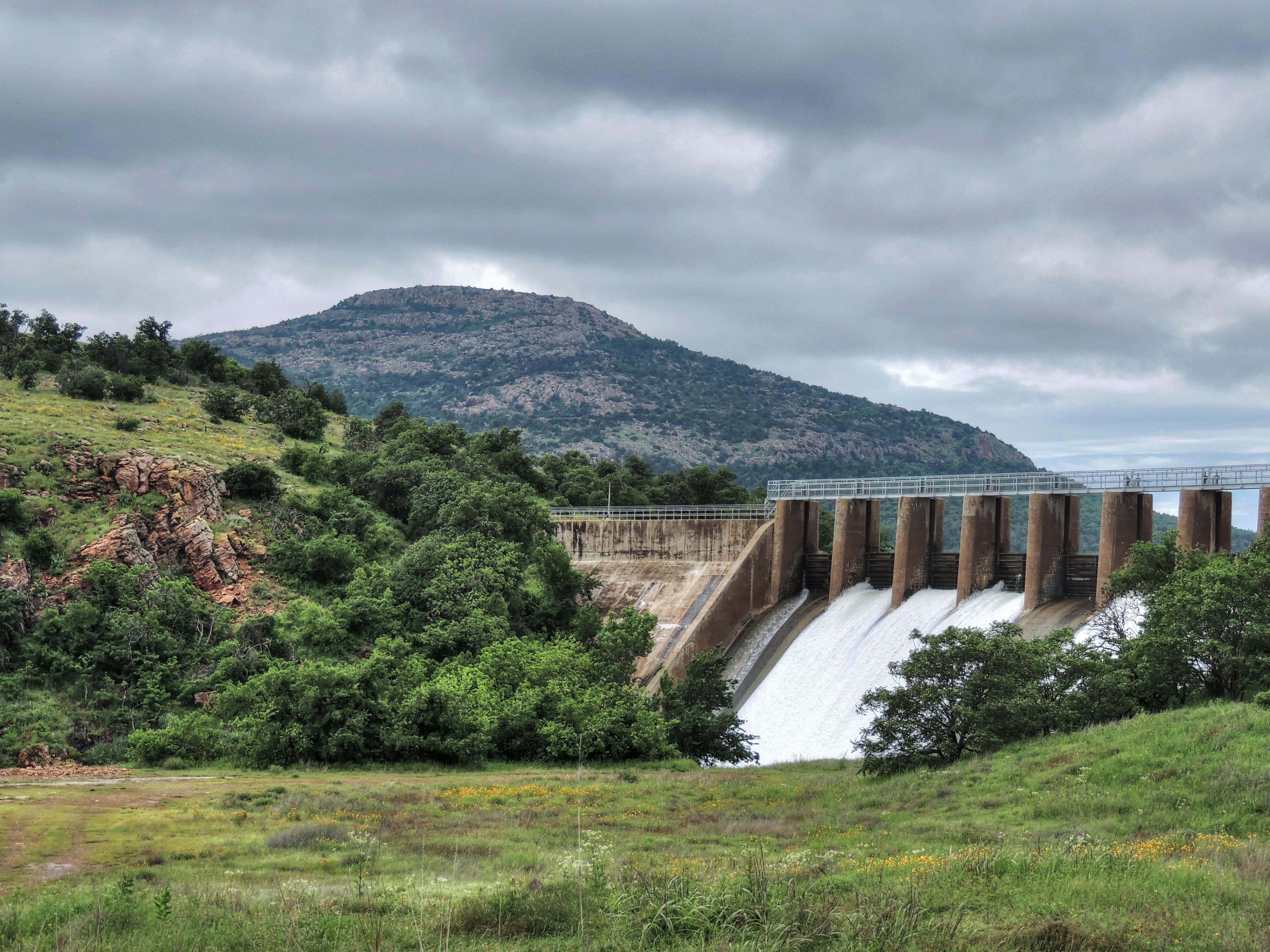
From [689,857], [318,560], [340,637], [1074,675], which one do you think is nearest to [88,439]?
[318,560]

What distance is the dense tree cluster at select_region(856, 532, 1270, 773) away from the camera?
92.6ft

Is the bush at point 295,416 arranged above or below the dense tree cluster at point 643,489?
above

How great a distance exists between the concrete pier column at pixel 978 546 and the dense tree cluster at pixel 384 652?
11331 mm

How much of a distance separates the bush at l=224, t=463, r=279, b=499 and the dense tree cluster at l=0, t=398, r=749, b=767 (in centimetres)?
12

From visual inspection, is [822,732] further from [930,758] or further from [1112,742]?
[1112,742]

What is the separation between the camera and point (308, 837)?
2192cm

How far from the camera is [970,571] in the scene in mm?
45562

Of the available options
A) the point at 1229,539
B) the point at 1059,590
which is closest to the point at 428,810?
the point at 1059,590

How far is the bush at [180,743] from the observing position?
121 ft

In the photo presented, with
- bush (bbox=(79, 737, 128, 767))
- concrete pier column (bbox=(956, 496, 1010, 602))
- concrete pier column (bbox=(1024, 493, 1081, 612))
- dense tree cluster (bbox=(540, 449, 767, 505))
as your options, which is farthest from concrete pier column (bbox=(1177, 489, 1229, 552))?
dense tree cluster (bbox=(540, 449, 767, 505))

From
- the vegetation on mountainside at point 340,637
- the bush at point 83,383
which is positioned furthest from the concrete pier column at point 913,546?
the bush at point 83,383

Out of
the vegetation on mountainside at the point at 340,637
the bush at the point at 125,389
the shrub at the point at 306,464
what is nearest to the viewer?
the vegetation on mountainside at the point at 340,637

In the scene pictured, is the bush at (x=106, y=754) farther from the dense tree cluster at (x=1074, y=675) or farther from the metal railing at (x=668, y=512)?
the metal railing at (x=668, y=512)

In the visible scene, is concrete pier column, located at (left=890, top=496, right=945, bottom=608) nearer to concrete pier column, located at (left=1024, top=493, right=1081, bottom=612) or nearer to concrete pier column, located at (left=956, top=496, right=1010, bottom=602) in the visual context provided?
concrete pier column, located at (left=956, top=496, right=1010, bottom=602)
